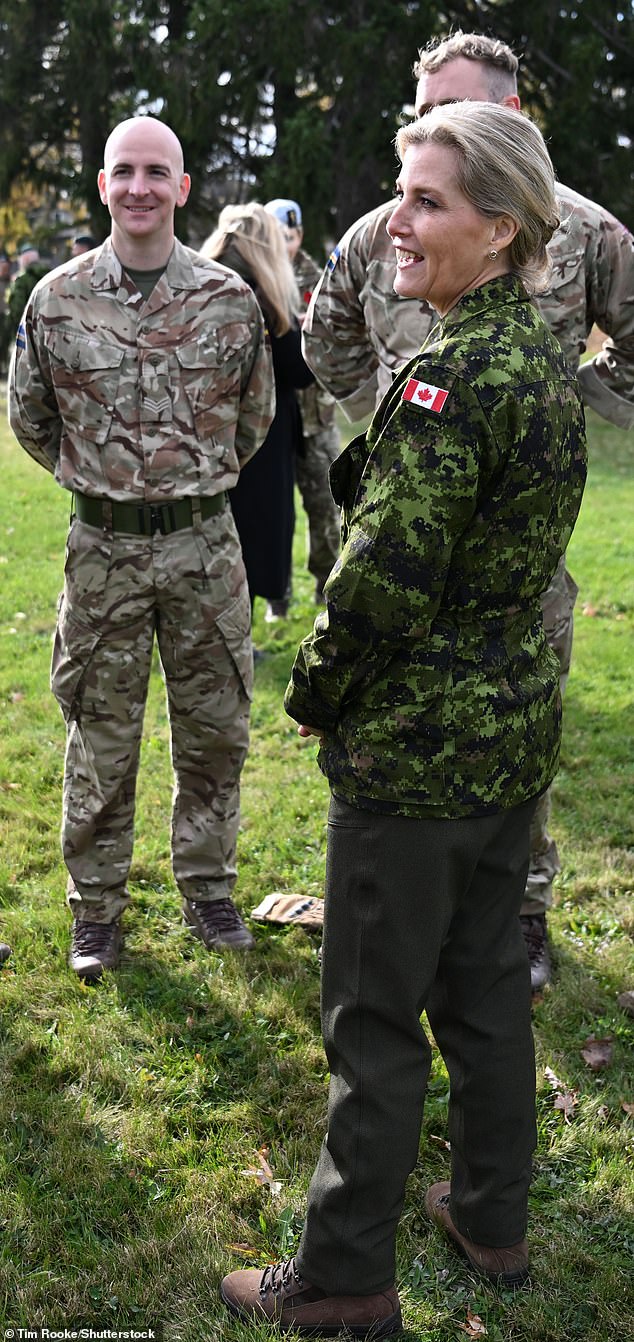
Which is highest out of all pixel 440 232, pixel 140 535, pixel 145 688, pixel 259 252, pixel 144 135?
pixel 144 135

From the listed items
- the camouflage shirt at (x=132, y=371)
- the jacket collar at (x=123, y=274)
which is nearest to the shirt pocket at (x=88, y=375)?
the camouflage shirt at (x=132, y=371)

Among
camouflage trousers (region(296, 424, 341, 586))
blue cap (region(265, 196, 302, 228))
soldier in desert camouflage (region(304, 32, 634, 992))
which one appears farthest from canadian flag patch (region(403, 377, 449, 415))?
blue cap (region(265, 196, 302, 228))

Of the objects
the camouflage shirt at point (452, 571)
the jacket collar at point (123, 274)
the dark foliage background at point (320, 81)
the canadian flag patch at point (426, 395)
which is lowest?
the camouflage shirt at point (452, 571)

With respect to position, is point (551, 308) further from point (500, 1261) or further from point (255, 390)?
point (500, 1261)

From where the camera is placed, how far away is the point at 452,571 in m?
2.06

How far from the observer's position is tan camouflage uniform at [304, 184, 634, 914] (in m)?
3.40

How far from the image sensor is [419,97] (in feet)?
10.3

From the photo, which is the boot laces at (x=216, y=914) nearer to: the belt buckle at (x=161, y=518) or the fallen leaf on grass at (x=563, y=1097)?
the fallen leaf on grass at (x=563, y=1097)

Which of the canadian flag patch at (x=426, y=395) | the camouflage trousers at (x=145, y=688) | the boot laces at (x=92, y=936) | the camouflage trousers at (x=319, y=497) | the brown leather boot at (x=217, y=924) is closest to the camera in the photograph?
the canadian flag patch at (x=426, y=395)

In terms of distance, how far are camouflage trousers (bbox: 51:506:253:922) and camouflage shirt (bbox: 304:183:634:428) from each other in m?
0.74

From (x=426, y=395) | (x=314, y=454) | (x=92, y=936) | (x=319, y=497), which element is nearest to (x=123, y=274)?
(x=426, y=395)

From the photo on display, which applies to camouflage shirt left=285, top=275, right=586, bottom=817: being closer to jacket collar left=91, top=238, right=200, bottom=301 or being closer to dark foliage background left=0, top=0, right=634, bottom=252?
jacket collar left=91, top=238, right=200, bottom=301

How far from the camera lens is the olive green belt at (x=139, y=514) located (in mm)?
3535

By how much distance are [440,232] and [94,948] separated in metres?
2.58
